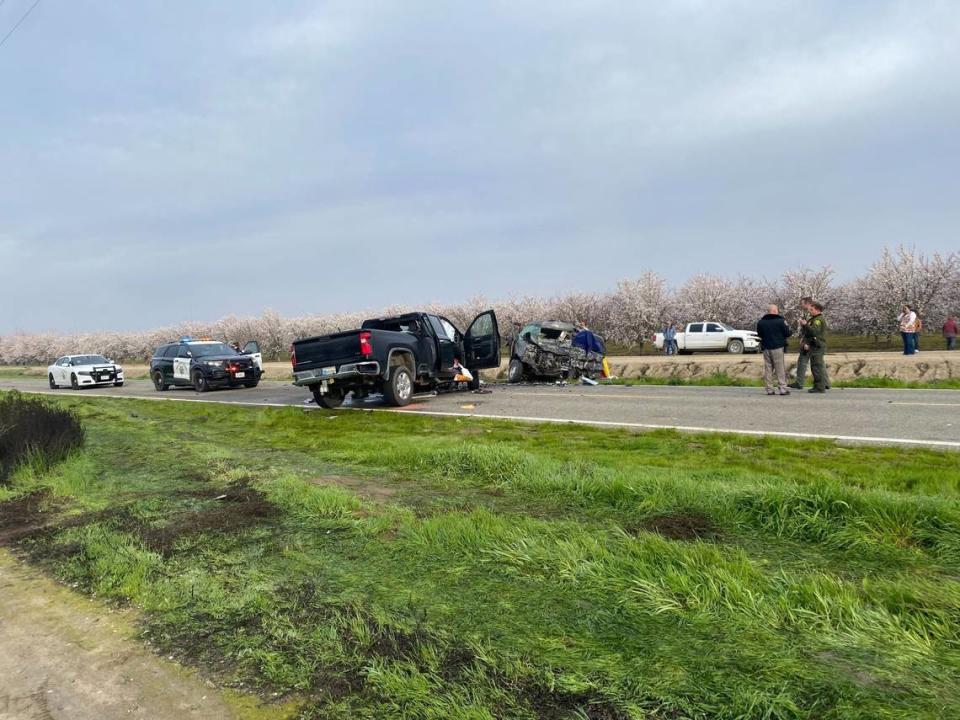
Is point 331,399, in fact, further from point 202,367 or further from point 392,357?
point 202,367

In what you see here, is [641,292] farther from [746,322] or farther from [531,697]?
[531,697]

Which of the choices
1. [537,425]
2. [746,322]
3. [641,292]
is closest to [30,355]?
[641,292]

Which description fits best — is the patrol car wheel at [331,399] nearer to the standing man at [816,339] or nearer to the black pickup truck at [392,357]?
the black pickup truck at [392,357]

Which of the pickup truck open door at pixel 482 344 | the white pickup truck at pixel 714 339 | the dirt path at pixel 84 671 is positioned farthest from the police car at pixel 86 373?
the white pickup truck at pixel 714 339

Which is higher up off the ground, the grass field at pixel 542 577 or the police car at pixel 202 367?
the police car at pixel 202 367

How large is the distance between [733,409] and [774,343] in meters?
2.53

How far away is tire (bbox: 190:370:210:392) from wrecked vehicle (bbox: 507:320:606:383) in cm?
1080

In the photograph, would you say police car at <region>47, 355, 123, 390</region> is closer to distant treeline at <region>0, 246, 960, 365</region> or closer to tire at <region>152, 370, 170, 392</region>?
tire at <region>152, 370, 170, 392</region>

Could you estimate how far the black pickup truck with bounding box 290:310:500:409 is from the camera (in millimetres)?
14008

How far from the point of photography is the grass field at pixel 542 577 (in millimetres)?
2719

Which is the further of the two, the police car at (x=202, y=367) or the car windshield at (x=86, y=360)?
the car windshield at (x=86, y=360)

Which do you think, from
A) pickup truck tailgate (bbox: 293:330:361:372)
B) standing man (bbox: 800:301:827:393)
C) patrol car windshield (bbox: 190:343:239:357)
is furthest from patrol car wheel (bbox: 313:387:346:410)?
patrol car windshield (bbox: 190:343:239:357)

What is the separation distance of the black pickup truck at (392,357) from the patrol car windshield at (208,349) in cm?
987

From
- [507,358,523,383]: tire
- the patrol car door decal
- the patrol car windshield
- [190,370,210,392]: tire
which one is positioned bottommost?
[507,358,523,383]: tire
